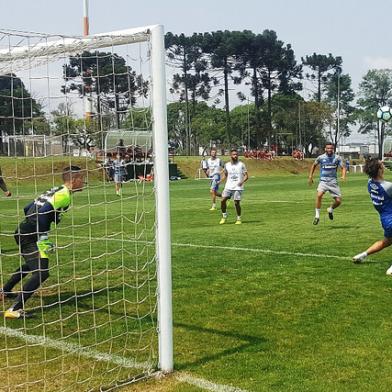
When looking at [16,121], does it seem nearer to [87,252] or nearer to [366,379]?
[366,379]

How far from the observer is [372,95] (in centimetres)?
11256

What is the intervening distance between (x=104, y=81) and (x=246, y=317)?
9.41ft

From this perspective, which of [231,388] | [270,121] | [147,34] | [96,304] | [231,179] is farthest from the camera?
[270,121]

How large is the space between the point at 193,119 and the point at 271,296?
83820 mm

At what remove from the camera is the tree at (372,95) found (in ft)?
358

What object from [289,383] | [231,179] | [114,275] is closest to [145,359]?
[289,383]

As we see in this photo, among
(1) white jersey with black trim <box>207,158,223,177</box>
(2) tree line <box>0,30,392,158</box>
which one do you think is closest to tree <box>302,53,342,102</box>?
(2) tree line <box>0,30,392,158</box>

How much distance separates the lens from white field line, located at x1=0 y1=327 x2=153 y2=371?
5.52 m

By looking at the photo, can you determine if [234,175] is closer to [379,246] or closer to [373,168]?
[379,246]

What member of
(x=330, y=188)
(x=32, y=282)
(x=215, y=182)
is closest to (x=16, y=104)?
(x=32, y=282)

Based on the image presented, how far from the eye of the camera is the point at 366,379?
5023 mm

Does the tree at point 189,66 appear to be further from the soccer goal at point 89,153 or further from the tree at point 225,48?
the soccer goal at point 89,153

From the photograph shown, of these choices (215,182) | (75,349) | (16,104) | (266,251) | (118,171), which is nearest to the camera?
(16,104)

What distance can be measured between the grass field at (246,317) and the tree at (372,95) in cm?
10069
